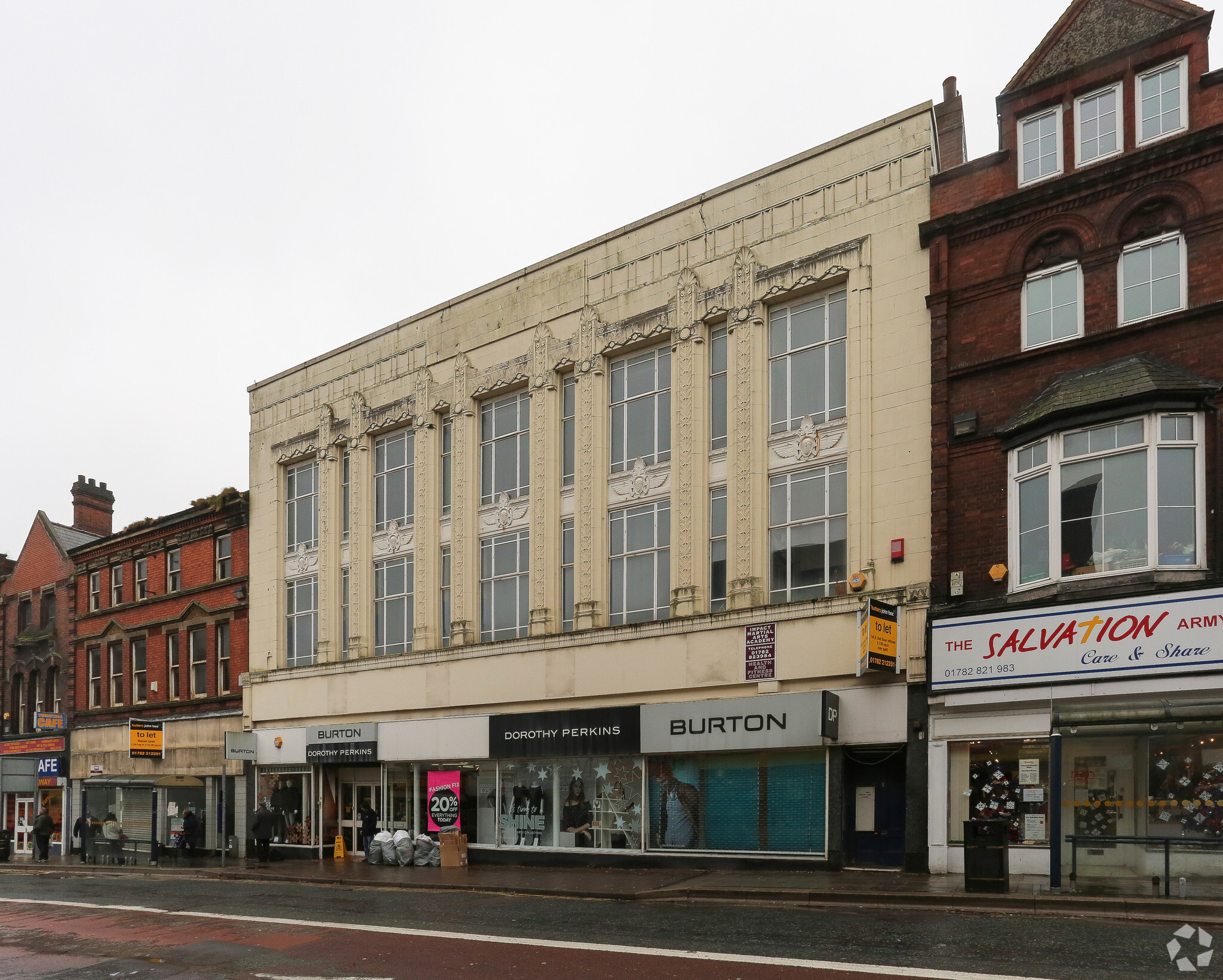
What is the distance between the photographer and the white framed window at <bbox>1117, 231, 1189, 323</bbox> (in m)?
19.6

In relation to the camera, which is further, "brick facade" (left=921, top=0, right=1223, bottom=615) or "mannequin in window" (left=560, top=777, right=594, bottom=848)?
"mannequin in window" (left=560, top=777, right=594, bottom=848)

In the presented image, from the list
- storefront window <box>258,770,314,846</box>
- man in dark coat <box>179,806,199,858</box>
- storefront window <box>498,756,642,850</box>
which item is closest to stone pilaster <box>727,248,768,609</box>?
storefront window <box>498,756,642,850</box>

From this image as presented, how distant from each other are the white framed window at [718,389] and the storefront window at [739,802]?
651cm

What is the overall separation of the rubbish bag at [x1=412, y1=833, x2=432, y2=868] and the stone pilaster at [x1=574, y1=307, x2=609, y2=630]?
6293 mm

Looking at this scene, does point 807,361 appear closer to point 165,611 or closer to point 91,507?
point 165,611

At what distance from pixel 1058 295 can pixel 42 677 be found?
129ft

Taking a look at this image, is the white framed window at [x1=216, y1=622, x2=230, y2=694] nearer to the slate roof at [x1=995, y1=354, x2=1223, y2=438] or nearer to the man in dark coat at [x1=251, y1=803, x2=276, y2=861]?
the man in dark coat at [x1=251, y1=803, x2=276, y2=861]

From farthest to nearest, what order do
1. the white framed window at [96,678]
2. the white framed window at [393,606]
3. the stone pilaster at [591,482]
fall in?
1. the white framed window at [96,678]
2. the white framed window at [393,606]
3. the stone pilaster at [591,482]

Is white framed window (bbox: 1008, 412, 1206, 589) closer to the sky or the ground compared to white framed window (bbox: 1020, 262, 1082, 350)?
closer to the ground

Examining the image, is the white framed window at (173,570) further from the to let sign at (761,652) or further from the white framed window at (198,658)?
the to let sign at (761,652)

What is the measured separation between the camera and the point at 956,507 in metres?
21.6

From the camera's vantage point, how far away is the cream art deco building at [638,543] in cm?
2291

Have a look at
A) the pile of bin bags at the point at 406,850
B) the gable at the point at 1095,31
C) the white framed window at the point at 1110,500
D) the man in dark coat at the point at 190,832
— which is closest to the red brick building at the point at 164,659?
the man in dark coat at the point at 190,832

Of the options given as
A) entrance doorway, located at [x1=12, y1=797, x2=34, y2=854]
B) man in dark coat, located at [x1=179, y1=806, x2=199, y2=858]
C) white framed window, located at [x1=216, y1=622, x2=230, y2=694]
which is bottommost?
entrance doorway, located at [x1=12, y1=797, x2=34, y2=854]
